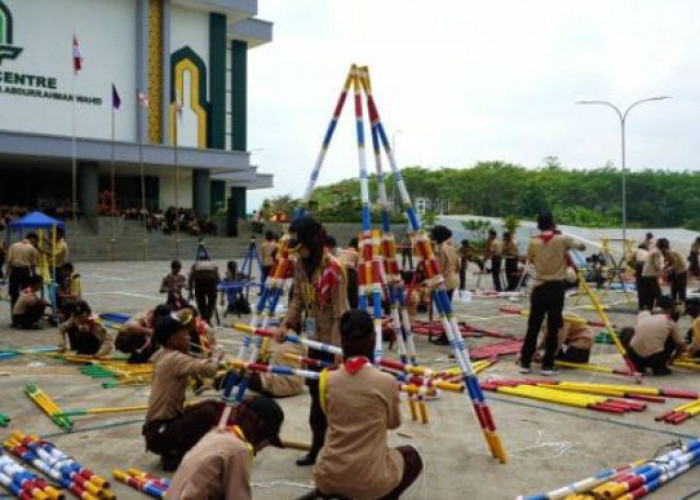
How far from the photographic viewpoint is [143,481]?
5.55 m

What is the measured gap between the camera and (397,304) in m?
7.57

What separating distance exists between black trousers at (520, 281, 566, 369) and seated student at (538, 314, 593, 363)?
0.44m

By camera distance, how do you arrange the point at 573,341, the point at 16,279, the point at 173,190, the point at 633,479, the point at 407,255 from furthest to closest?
the point at 173,190, the point at 407,255, the point at 16,279, the point at 573,341, the point at 633,479

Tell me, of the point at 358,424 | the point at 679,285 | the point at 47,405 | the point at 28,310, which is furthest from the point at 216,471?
the point at 679,285

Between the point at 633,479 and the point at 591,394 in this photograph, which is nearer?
the point at 633,479

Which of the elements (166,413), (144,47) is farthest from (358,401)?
(144,47)

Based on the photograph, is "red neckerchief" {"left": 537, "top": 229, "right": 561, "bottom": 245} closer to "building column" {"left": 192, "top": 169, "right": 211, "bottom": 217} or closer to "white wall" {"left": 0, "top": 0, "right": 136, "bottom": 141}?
"white wall" {"left": 0, "top": 0, "right": 136, "bottom": 141}

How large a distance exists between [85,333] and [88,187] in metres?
30.3

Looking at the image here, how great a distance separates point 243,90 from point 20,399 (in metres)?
41.8

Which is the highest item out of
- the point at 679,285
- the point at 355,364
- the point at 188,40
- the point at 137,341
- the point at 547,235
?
the point at 188,40

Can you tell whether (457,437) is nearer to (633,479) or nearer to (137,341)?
(633,479)

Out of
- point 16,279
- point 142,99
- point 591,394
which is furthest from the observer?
point 142,99

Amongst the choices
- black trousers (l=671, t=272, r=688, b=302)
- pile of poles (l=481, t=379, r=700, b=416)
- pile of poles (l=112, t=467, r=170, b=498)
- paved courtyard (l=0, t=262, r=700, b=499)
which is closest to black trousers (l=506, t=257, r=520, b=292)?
black trousers (l=671, t=272, r=688, b=302)

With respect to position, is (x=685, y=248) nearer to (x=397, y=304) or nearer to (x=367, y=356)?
(x=397, y=304)
